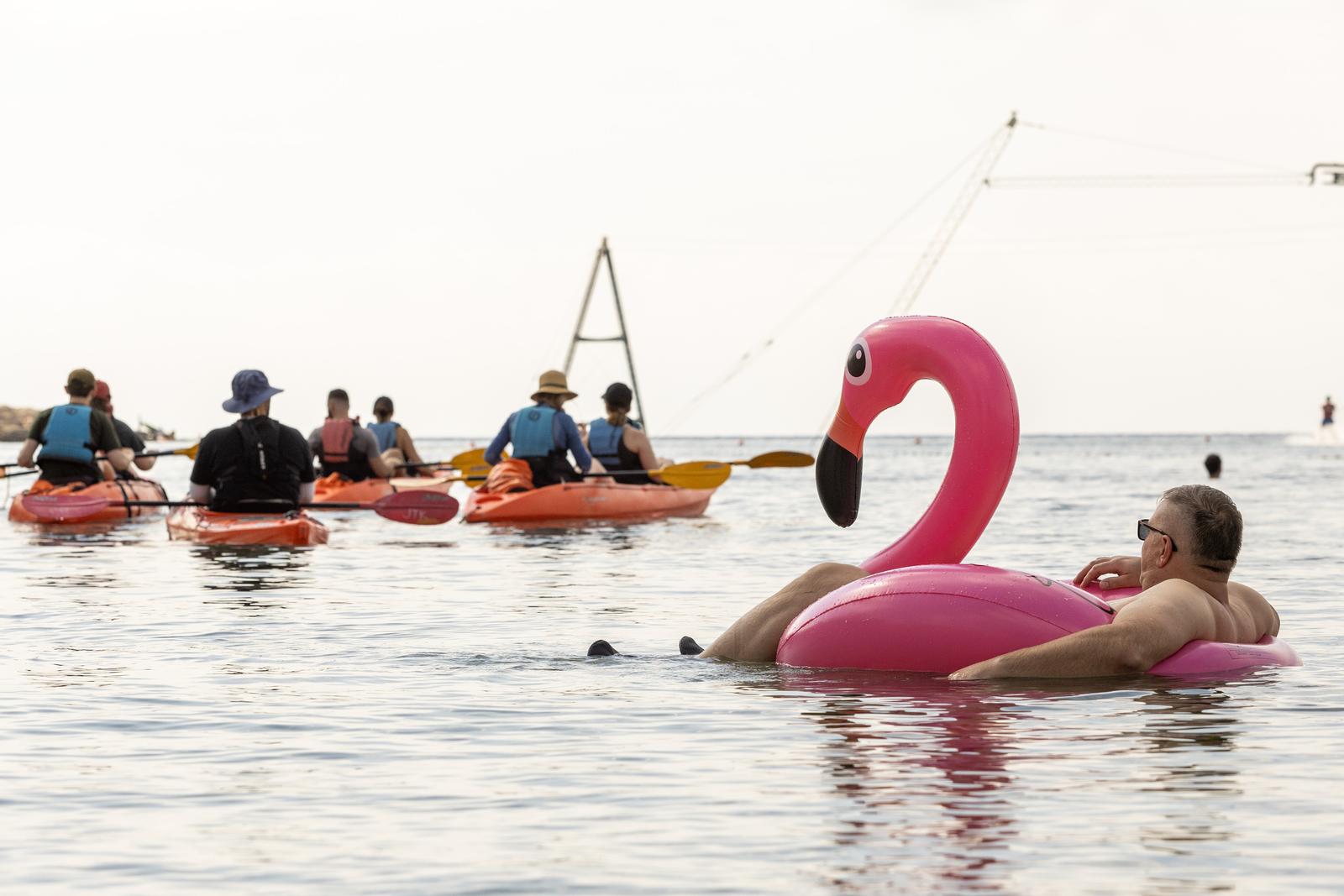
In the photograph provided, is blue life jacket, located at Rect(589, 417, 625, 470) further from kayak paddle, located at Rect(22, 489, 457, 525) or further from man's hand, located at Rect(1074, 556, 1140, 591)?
man's hand, located at Rect(1074, 556, 1140, 591)

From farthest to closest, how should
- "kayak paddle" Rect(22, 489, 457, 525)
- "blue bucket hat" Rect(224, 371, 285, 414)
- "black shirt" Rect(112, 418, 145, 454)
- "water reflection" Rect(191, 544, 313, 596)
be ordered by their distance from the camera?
"black shirt" Rect(112, 418, 145, 454)
"kayak paddle" Rect(22, 489, 457, 525)
"blue bucket hat" Rect(224, 371, 285, 414)
"water reflection" Rect(191, 544, 313, 596)

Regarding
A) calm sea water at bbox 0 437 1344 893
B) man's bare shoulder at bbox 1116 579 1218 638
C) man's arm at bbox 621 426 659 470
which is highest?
man's arm at bbox 621 426 659 470

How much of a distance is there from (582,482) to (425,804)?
16.2 m

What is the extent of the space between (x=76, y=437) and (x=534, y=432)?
521 cm

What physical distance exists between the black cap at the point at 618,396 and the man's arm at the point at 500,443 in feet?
4.24

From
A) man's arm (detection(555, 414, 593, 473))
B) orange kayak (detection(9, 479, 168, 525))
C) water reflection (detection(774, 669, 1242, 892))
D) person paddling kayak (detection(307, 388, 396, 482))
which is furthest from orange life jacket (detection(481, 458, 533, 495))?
water reflection (detection(774, 669, 1242, 892))

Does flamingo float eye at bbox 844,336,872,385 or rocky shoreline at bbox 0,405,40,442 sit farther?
rocky shoreline at bbox 0,405,40,442

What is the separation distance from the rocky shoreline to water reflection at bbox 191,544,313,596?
155 meters

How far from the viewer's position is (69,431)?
19.3 metres

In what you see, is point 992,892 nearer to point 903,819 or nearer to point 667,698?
point 903,819

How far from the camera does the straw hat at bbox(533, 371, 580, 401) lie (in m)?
20.6

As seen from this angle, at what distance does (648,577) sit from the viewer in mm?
14016

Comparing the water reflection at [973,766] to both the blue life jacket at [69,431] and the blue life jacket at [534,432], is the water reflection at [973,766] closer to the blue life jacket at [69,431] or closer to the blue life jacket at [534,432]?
the blue life jacket at [534,432]

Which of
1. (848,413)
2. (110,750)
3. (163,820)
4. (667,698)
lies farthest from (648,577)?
(163,820)
